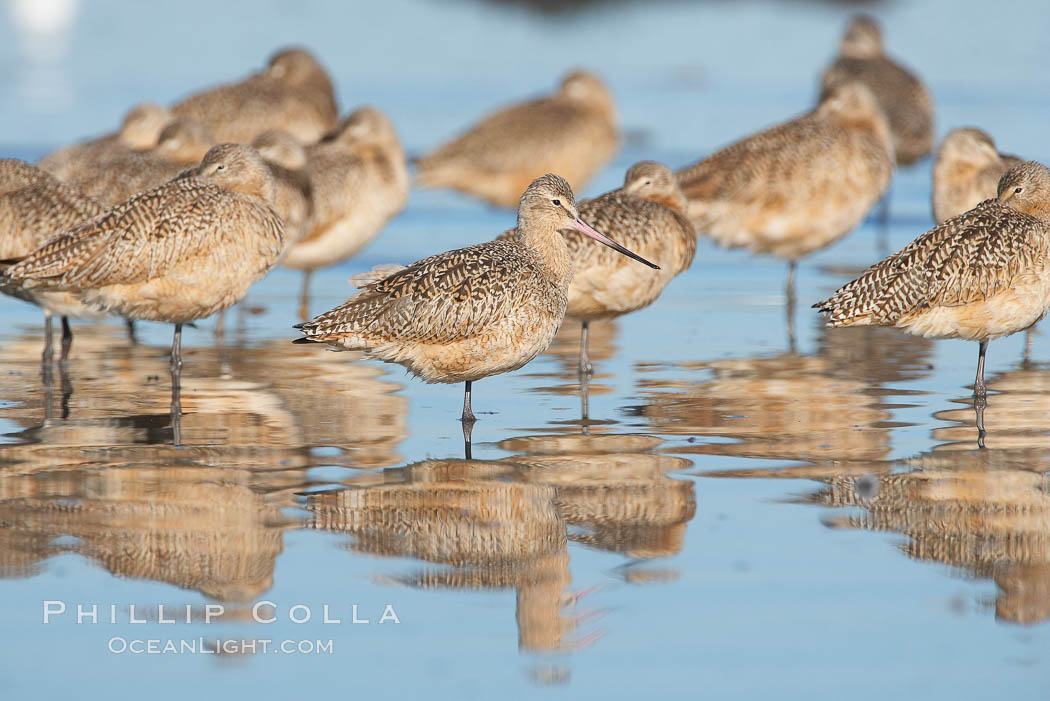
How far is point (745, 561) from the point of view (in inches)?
208

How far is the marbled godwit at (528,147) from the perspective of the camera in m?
14.8

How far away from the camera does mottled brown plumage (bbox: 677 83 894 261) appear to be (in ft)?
34.9

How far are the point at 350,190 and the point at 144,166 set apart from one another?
163cm

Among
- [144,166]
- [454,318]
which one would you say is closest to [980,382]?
[454,318]

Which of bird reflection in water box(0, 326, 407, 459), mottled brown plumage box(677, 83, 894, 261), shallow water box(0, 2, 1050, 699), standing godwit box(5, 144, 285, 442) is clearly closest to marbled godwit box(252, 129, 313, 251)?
shallow water box(0, 2, 1050, 699)

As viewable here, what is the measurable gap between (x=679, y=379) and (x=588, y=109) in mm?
7596

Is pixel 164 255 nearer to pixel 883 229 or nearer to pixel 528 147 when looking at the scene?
pixel 528 147

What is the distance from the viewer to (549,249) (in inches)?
290

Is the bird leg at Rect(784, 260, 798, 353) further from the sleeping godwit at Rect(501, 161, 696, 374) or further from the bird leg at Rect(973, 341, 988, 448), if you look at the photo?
the bird leg at Rect(973, 341, 988, 448)

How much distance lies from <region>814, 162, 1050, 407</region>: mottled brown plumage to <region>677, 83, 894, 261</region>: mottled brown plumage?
298 cm

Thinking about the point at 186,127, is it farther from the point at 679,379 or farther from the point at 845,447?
the point at 845,447

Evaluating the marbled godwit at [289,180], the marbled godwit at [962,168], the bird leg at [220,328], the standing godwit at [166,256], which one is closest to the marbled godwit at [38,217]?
the standing godwit at [166,256]

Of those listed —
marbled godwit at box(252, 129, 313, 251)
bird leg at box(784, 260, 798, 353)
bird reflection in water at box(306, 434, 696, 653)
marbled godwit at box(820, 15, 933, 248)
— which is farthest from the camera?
marbled godwit at box(820, 15, 933, 248)

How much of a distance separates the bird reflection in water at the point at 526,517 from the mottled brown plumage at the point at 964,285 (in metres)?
1.52
